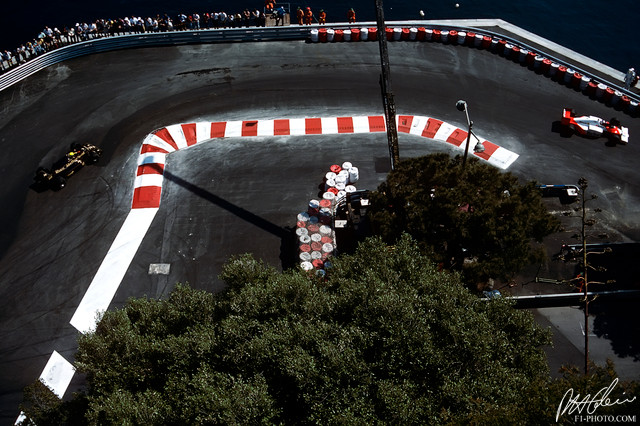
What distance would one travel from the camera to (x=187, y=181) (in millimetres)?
35031

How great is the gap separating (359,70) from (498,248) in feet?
74.2

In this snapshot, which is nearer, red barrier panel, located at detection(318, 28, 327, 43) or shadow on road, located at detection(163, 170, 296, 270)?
shadow on road, located at detection(163, 170, 296, 270)

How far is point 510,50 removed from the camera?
4388 centimetres

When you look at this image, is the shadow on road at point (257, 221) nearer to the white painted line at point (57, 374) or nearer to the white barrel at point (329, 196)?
the white barrel at point (329, 196)

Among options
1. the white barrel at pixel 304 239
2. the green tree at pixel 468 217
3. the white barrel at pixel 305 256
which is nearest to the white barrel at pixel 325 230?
the white barrel at pixel 304 239

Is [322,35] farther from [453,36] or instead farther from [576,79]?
[576,79]

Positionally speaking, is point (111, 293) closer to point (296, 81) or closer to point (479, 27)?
point (296, 81)

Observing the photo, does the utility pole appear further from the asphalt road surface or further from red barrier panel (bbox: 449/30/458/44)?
red barrier panel (bbox: 449/30/458/44)

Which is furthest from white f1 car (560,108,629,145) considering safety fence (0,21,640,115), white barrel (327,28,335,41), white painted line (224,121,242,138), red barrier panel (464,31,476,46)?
white painted line (224,121,242,138)

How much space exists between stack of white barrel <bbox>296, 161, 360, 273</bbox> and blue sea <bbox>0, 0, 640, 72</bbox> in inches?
1042

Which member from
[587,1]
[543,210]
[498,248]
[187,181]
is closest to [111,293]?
[187,181]

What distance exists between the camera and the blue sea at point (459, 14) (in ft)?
177

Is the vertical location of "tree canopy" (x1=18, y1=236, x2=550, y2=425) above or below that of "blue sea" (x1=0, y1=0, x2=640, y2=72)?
below

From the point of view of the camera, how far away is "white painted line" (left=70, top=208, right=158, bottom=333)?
28111mm
